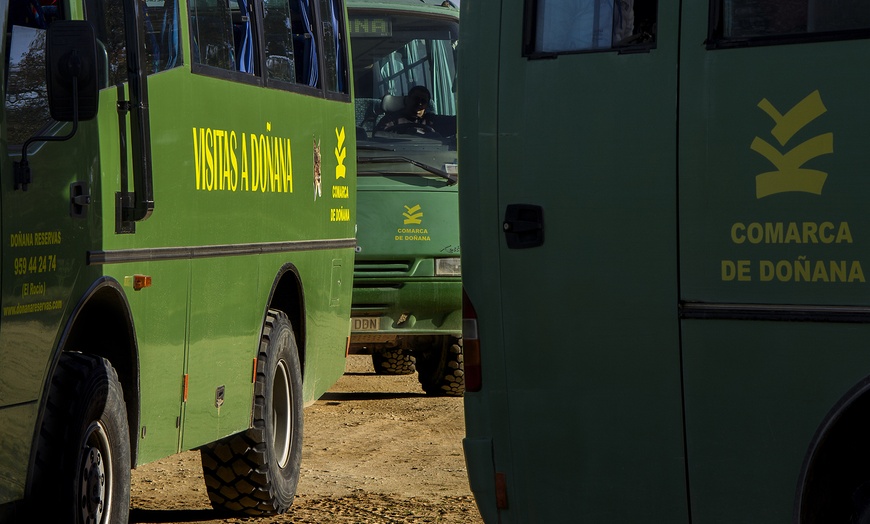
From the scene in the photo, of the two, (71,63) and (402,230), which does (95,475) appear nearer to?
(71,63)

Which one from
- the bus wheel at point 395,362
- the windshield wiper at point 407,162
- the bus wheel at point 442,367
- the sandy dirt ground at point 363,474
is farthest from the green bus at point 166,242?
the bus wheel at point 395,362

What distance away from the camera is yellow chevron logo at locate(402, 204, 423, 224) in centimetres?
1459

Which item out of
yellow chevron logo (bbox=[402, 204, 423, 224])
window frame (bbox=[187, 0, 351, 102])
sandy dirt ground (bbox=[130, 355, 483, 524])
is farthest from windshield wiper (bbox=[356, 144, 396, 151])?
window frame (bbox=[187, 0, 351, 102])

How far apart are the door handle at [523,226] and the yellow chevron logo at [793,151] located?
2.38 ft

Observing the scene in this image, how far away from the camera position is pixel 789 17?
525 centimetres

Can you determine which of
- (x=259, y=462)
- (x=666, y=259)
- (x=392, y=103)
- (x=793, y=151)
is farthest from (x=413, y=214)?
(x=793, y=151)

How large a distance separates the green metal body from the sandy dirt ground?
761 millimetres

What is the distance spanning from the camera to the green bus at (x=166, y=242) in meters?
6.02

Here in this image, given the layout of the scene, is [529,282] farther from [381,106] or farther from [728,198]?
[381,106]

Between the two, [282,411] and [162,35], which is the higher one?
[162,35]

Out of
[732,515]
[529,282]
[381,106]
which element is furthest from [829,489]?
[381,106]

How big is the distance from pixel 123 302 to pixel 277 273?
2.39m

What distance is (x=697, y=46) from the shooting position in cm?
536

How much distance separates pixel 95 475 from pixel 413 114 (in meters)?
8.42
